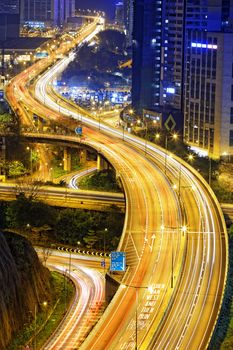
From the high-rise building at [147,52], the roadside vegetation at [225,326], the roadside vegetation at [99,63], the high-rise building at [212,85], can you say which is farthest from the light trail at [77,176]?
the roadside vegetation at [99,63]

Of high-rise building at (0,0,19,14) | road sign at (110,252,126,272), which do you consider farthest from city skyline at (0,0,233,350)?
high-rise building at (0,0,19,14)

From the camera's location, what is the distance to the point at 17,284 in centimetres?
2558

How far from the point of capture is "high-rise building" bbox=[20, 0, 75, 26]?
148625 millimetres

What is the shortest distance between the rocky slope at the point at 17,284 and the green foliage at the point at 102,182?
42.6ft

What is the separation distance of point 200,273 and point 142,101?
42.3 meters

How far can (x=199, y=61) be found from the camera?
158ft

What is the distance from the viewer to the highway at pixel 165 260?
21953 mm

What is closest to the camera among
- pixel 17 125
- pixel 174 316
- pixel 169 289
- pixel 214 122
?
pixel 174 316

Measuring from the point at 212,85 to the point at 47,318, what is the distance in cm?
2426

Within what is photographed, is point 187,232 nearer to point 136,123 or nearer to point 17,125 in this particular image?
point 17,125

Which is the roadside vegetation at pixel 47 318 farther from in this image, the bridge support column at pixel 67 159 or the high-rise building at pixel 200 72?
the bridge support column at pixel 67 159

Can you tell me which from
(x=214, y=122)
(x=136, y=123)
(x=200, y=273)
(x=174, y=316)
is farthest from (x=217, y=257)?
(x=136, y=123)

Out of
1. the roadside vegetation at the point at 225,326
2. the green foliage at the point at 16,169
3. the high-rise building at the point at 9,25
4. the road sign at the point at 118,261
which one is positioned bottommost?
the roadside vegetation at the point at 225,326

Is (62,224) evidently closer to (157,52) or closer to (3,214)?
(3,214)
